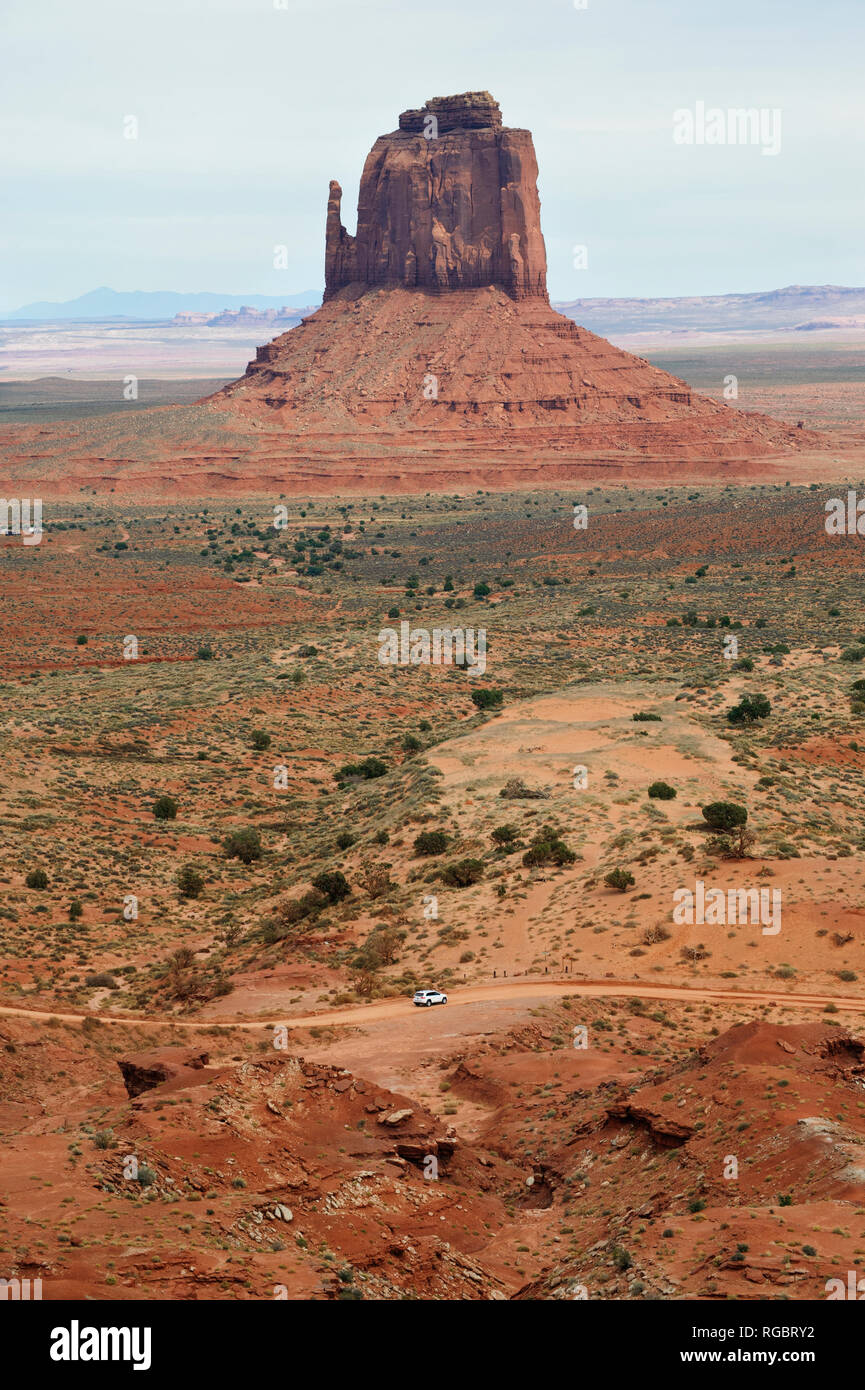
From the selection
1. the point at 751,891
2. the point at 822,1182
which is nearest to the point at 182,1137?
the point at 822,1182

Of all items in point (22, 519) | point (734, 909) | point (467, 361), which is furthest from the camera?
point (467, 361)

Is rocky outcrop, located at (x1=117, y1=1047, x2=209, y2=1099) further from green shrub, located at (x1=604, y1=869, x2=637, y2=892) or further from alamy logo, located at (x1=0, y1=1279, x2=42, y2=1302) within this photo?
green shrub, located at (x1=604, y1=869, x2=637, y2=892)

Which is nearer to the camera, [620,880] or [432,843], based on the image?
[620,880]

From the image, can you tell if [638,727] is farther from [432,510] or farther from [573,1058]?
[432,510]


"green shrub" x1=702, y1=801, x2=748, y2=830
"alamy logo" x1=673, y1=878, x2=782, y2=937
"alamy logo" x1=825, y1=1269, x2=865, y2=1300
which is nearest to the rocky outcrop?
"alamy logo" x1=825, y1=1269, x2=865, y2=1300

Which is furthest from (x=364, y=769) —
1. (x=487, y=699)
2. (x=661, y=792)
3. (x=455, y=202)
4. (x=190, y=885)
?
(x=455, y=202)

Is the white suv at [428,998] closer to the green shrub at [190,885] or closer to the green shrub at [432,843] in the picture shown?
the green shrub at [432,843]

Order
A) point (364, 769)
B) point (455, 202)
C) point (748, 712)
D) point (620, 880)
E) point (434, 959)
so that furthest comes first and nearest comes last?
point (455, 202) < point (364, 769) < point (748, 712) < point (620, 880) < point (434, 959)

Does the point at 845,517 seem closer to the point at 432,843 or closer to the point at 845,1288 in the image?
the point at 432,843
